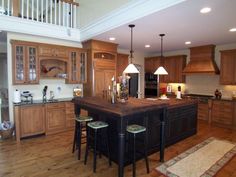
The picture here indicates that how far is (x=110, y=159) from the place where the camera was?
315 centimetres

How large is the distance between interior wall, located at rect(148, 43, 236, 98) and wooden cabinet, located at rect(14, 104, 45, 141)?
5630 millimetres

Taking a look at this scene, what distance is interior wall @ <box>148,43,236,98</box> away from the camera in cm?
605

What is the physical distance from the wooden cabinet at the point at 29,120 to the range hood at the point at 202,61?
5387 mm

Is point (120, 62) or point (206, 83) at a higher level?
point (120, 62)

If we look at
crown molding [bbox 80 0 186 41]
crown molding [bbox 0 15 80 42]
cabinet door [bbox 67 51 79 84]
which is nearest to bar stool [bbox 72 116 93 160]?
cabinet door [bbox 67 51 79 84]

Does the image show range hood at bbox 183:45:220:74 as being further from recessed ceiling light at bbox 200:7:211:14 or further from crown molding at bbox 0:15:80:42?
crown molding at bbox 0:15:80:42

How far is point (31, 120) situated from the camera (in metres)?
4.43

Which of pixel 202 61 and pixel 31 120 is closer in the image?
pixel 31 120

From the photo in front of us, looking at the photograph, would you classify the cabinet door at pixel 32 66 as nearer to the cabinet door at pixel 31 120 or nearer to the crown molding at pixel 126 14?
the cabinet door at pixel 31 120

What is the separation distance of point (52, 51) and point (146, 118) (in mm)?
3429

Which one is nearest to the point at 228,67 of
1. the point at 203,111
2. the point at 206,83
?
the point at 206,83

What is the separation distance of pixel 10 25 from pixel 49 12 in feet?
4.73

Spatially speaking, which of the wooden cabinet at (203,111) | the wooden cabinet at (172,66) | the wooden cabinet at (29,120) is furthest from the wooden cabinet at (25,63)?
the wooden cabinet at (203,111)

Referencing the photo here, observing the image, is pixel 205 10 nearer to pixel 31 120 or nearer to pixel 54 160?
pixel 54 160
